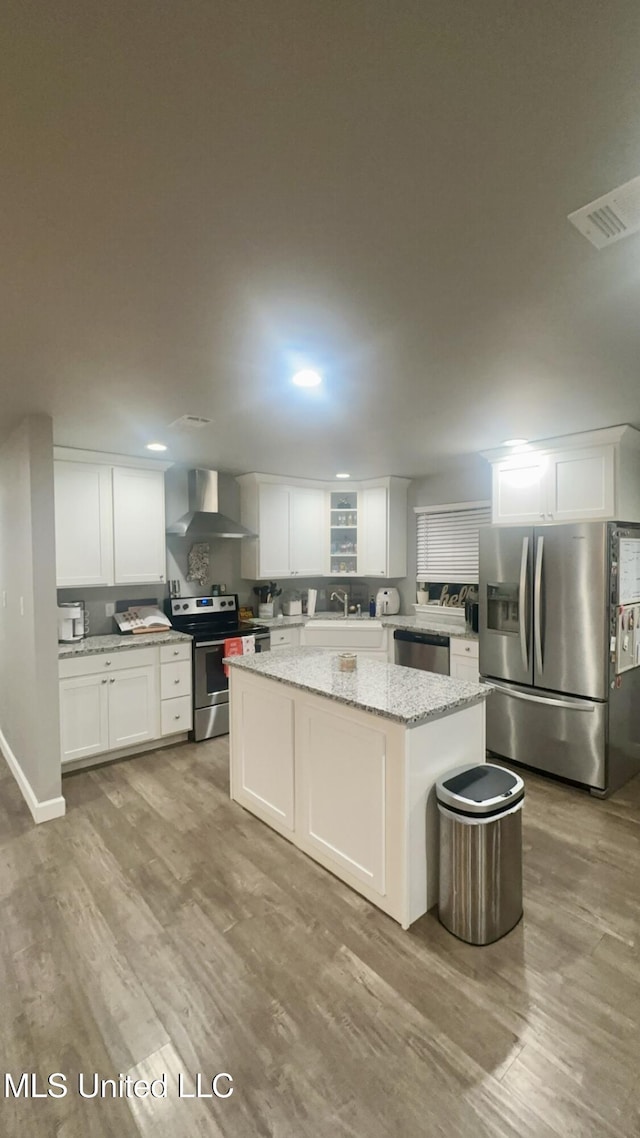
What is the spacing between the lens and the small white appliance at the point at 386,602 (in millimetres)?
5277

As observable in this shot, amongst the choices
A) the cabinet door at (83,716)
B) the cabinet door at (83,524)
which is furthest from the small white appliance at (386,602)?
the cabinet door at (83,716)

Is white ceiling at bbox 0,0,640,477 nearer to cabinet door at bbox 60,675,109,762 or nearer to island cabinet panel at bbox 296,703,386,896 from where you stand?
island cabinet panel at bbox 296,703,386,896

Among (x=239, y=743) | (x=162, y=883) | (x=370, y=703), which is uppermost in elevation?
(x=370, y=703)

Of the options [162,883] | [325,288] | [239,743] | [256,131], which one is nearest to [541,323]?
[325,288]

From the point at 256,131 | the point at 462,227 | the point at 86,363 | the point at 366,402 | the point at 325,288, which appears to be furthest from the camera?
the point at 366,402

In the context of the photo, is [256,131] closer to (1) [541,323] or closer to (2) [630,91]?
(2) [630,91]

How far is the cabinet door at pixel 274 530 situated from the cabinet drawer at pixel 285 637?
589 mm

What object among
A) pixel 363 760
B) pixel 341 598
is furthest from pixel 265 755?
pixel 341 598

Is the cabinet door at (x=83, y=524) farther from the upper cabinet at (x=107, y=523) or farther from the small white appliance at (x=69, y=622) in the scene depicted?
the small white appliance at (x=69, y=622)

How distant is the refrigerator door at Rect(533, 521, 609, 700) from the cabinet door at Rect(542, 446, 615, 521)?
209mm

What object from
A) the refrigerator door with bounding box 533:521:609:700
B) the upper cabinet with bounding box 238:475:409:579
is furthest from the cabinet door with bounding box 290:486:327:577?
the refrigerator door with bounding box 533:521:609:700

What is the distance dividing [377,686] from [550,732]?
1687 millimetres

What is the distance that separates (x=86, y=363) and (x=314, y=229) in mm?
1328

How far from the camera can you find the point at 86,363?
2098mm
